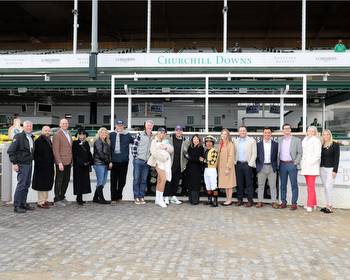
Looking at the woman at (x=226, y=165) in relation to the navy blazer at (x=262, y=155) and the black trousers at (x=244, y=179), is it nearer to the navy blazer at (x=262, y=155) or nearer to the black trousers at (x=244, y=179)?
the black trousers at (x=244, y=179)

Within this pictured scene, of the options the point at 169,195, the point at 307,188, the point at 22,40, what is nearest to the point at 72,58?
the point at 169,195

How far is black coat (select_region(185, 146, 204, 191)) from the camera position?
918 centimetres

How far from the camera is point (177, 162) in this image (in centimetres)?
945

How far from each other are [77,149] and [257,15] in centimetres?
1568

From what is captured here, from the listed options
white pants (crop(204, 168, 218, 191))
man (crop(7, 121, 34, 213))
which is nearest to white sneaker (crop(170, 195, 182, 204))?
white pants (crop(204, 168, 218, 191))

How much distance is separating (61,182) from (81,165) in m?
0.56

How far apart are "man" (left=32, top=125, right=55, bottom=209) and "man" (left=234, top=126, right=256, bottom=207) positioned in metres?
3.86

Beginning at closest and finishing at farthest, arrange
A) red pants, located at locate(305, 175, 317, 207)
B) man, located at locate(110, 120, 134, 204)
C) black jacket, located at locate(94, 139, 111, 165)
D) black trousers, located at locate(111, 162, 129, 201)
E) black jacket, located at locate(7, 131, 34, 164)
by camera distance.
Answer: black jacket, located at locate(7, 131, 34, 164)
red pants, located at locate(305, 175, 317, 207)
black jacket, located at locate(94, 139, 111, 165)
man, located at locate(110, 120, 134, 204)
black trousers, located at locate(111, 162, 129, 201)

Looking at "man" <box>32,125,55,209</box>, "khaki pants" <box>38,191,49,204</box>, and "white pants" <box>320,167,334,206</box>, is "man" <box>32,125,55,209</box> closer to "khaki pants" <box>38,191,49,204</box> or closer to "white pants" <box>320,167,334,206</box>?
"khaki pants" <box>38,191,49,204</box>

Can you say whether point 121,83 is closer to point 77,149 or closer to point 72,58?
point 72,58

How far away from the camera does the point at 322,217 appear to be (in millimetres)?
Result: 8141

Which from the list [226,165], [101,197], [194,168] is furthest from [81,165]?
[226,165]

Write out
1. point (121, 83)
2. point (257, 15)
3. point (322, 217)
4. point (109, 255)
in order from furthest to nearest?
point (257, 15), point (121, 83), point (322, 217), point (109, 255)

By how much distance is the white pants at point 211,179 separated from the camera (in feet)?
29.8
